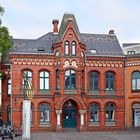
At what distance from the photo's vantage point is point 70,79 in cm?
4594

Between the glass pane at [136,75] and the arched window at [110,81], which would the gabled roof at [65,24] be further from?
the glass pane at [136,75]

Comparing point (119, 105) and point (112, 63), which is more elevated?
point (112, 63)

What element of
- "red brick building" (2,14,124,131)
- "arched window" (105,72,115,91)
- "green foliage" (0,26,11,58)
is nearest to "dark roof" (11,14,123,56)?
"red brick building" (2,14,124,131)

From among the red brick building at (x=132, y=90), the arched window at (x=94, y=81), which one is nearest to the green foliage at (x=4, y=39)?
the arched window at (x=94, y=81)

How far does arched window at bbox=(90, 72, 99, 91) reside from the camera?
4758 cm

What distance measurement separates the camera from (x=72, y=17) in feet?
159

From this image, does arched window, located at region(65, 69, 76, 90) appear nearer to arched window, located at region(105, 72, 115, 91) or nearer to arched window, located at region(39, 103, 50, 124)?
arched window, located at region(39, 103, 50, 124)

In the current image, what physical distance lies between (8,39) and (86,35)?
40.9ft

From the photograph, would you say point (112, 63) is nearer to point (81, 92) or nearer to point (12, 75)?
point (81, 92)

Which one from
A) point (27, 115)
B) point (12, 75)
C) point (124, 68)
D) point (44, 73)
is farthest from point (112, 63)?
point (27, 115)

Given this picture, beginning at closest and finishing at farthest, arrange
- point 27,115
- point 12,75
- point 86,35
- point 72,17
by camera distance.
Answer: point 27,115, point 12,75, point 72,17, point 86,35

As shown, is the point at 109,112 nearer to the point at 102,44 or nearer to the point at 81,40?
the point at 102,44

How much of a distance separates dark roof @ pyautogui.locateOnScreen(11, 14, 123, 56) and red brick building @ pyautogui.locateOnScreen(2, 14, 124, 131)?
0.12 m

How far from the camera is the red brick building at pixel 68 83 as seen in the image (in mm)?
45500
